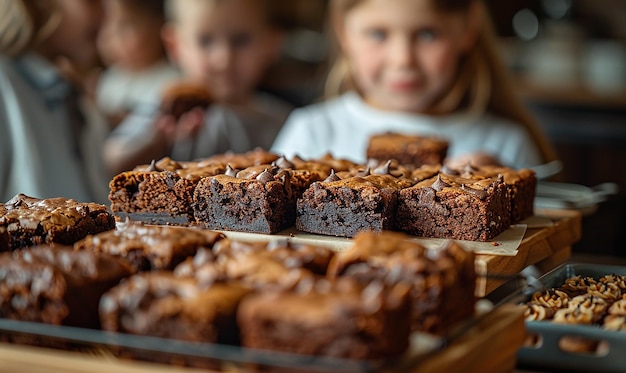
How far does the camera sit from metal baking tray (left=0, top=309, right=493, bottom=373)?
132 centimetres

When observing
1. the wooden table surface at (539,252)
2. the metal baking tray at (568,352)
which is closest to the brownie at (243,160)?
the wooden table surface at (539,252)

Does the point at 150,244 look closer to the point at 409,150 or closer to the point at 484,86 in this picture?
the point at 409,150

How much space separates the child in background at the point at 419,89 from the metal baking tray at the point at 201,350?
240 centimetres

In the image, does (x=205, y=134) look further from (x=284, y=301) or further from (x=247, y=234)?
(x=284, y=301)

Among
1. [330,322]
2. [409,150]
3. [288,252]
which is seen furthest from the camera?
[409,150]

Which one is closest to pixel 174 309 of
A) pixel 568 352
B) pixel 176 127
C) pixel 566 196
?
pixel 568 352

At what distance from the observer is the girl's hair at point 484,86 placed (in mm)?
4137

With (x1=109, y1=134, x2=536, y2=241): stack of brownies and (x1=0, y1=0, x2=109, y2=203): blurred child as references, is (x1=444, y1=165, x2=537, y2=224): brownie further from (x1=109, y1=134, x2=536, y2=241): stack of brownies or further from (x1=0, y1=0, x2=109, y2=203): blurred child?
(x1=0, y1=0, x2=109, y2=203): blurred child

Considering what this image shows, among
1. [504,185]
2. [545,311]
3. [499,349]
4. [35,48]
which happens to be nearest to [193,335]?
[499,349]

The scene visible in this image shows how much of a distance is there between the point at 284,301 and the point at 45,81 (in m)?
3.07

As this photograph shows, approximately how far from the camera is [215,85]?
18.0 ft

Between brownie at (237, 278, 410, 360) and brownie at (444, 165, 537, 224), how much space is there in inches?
48.2

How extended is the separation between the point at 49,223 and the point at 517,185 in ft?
4.58

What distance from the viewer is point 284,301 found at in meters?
1.39
